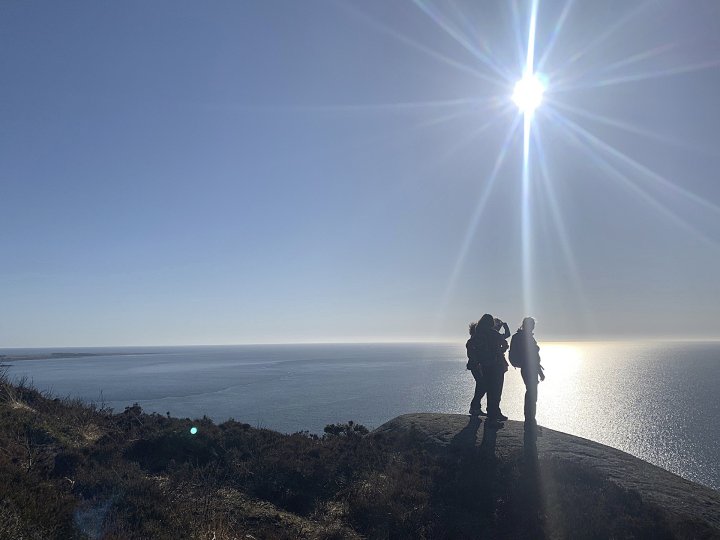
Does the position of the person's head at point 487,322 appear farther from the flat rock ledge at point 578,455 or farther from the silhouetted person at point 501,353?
the flat rock ledge at point 578,455

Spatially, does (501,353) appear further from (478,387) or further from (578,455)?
(578,455)

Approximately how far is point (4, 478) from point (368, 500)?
6821 millimetres

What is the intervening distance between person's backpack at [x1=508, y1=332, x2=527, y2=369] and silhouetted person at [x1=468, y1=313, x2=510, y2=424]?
87 centimetres

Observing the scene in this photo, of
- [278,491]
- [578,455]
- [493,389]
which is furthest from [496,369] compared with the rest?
[278,491]

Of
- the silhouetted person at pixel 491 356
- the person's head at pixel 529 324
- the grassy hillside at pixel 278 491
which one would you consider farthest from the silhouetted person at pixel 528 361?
the grassy hillside at pixel 278 491

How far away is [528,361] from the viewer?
12836 mm

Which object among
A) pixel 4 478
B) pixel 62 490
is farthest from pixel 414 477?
pixel 4 478

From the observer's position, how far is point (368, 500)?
9594mm

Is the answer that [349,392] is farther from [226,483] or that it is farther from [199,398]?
[226,483]

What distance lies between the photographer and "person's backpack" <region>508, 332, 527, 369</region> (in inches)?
508

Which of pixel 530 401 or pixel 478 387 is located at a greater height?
pixel 478 387

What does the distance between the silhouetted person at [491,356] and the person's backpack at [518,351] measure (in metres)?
0.87

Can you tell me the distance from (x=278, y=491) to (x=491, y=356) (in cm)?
751

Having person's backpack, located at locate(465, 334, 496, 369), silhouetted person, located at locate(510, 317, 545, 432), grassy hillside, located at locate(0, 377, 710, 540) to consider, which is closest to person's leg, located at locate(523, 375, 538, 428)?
silhouetted person, located at locate(510, 317, 545, 432)
